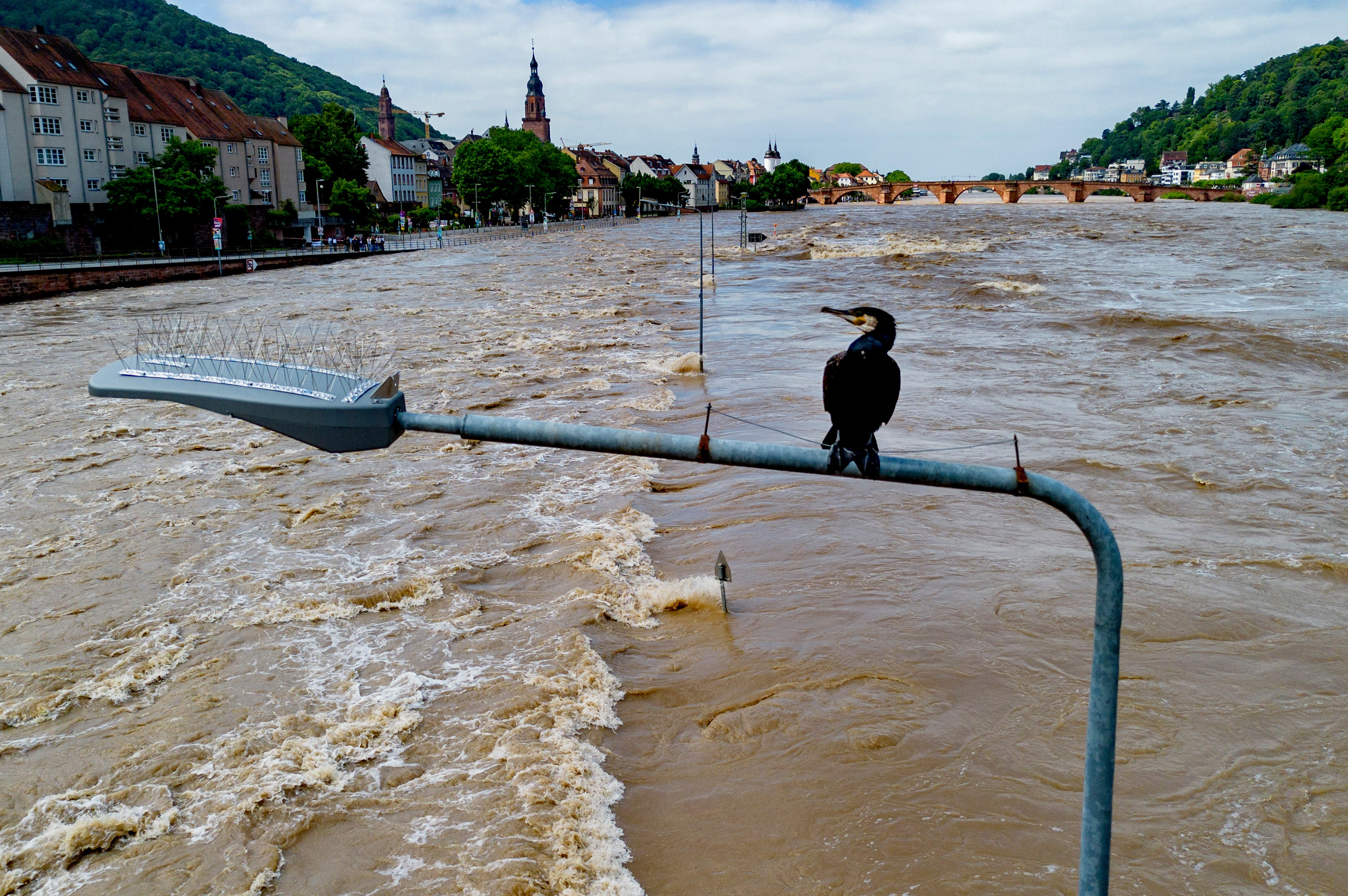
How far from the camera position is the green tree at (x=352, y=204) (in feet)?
291

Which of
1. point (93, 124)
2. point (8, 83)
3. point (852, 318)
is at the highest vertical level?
point (8, 83)

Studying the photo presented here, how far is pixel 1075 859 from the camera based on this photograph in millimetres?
7348

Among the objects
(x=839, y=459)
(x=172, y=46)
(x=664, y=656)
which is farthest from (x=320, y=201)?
(x=839, y=459)

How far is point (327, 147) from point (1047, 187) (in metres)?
127

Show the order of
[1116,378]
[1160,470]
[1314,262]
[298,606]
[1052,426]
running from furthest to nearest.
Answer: [1314,262], [1116,378], [1052,426], [1160,470], [298,606]

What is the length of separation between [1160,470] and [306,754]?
14032 mm

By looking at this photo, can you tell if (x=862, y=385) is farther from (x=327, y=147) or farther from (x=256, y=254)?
(x=327, y=147)

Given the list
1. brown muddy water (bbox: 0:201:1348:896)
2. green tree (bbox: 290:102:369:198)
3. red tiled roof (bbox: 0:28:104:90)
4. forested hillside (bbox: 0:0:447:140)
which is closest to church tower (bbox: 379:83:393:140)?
forested hillside (bbox: 0:0:447:140)

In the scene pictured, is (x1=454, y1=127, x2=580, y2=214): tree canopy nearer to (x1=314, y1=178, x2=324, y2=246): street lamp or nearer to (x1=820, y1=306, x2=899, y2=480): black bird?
(x1=314, y1=178, x2=324, y2=246): street lamp

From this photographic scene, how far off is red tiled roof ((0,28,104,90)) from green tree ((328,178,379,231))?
2246 centimetres

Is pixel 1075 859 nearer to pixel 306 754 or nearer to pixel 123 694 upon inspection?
pixel 306 754

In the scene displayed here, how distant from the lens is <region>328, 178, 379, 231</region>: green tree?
88.6m

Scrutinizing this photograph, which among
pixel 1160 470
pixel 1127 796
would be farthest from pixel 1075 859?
pixel 1160 470

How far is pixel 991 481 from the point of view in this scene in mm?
2430
